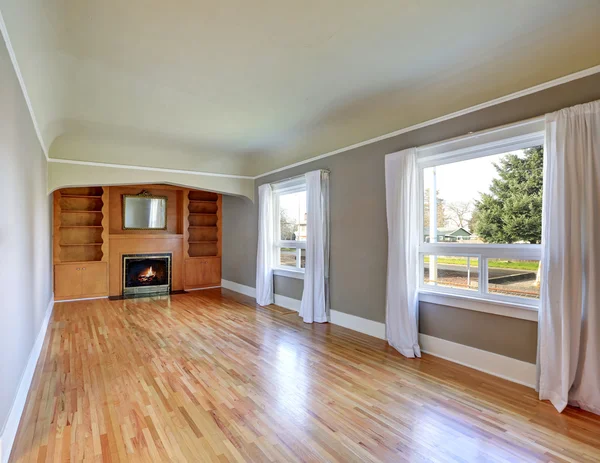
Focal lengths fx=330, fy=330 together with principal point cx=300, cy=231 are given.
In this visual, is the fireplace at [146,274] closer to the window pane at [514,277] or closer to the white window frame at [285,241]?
the white window frame at [285,241]

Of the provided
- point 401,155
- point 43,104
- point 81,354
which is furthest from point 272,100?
point 81,354

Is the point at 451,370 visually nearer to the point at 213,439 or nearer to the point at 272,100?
the point at 213,439

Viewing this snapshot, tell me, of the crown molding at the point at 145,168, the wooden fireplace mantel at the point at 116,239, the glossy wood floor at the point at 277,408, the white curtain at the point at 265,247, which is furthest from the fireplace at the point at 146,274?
the glossy wood floor at the point at 277,408

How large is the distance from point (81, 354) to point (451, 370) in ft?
12.8

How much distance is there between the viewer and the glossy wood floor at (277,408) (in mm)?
2023

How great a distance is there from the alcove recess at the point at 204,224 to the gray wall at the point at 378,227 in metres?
2.74

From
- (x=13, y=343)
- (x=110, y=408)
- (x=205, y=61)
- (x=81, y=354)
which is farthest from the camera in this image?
(x=81, y=354)

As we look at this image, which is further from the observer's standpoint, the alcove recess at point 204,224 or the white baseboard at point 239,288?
the alcove recess at point 204,224

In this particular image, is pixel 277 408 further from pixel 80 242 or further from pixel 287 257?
pixel 80 242

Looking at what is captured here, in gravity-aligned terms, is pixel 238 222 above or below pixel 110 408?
above

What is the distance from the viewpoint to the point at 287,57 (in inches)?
110

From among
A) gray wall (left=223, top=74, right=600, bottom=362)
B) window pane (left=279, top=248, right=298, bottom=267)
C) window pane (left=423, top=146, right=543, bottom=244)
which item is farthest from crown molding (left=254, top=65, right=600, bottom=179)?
window pane (left=279, top=248, right=298, bottom=267)

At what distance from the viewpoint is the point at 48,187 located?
5.02 metres

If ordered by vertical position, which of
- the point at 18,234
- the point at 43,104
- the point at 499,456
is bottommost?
the point at 499,456
